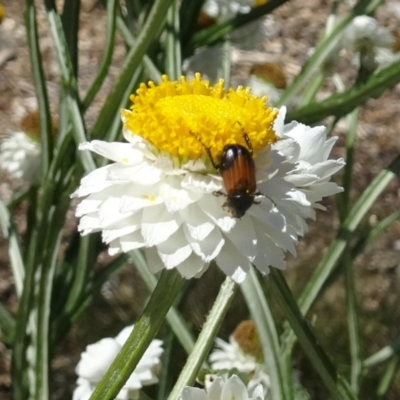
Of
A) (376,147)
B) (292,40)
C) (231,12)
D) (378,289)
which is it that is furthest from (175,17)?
(292,40)

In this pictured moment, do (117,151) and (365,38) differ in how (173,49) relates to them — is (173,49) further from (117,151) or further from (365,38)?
(117,151)

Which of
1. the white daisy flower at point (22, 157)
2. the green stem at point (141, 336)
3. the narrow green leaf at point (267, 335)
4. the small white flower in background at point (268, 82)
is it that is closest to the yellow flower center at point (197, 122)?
the green stem at point (141, 336)

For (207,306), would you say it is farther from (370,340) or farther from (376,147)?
(376,147)

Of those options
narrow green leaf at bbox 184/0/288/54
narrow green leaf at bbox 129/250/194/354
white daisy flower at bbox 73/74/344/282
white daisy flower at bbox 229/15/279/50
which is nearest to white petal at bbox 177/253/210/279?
white daisy flower at bbox 73/74/344/282

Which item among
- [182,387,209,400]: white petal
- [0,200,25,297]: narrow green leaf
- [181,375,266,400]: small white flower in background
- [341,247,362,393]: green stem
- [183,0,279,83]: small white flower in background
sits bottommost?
[341,247,362,393]: green stem

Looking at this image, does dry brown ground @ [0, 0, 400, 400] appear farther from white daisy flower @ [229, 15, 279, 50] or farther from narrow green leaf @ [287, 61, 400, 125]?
white daisy flower @ [229, 15, 279, 50]

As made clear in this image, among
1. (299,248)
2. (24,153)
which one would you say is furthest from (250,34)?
(299,248)
